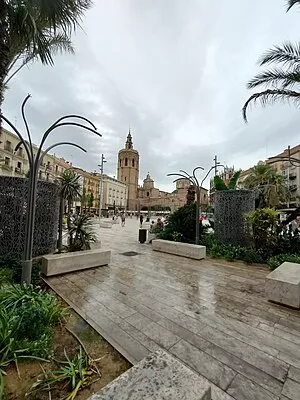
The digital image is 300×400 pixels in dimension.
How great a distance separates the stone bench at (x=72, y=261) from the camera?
4.86 m

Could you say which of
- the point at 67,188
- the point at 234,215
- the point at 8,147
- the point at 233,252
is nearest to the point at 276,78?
the point at 234,215

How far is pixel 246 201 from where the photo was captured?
26.3ft

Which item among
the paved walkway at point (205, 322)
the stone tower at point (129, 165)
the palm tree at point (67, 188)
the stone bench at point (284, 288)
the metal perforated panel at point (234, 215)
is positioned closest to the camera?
the paved walkway at point (205, 322)

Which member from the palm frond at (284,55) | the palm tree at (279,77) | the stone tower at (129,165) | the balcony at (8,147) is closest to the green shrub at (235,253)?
the palm tree at (279,77)

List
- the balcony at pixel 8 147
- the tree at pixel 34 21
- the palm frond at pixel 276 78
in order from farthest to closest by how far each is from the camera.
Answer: the balcony at pixel 8 147 → the palm frond at pixel 276 78 → the tree at pixel 34 21

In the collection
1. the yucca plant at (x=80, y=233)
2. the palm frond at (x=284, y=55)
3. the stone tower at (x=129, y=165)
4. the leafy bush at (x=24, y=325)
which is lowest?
the leafy bush at (x=24, y=325)

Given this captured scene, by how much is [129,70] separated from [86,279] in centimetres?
858

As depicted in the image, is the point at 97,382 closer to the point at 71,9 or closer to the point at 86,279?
the point at 86,279

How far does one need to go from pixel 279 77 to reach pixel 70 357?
30.4 feet

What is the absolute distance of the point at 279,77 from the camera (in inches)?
267

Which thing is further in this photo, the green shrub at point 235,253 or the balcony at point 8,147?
the balcony at point 8,147

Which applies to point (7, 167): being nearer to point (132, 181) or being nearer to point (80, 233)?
point (80, 233)

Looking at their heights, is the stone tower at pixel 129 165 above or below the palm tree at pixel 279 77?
above

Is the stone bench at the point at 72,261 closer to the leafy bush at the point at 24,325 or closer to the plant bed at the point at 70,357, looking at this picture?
the leafy bush at the point at 24,325
